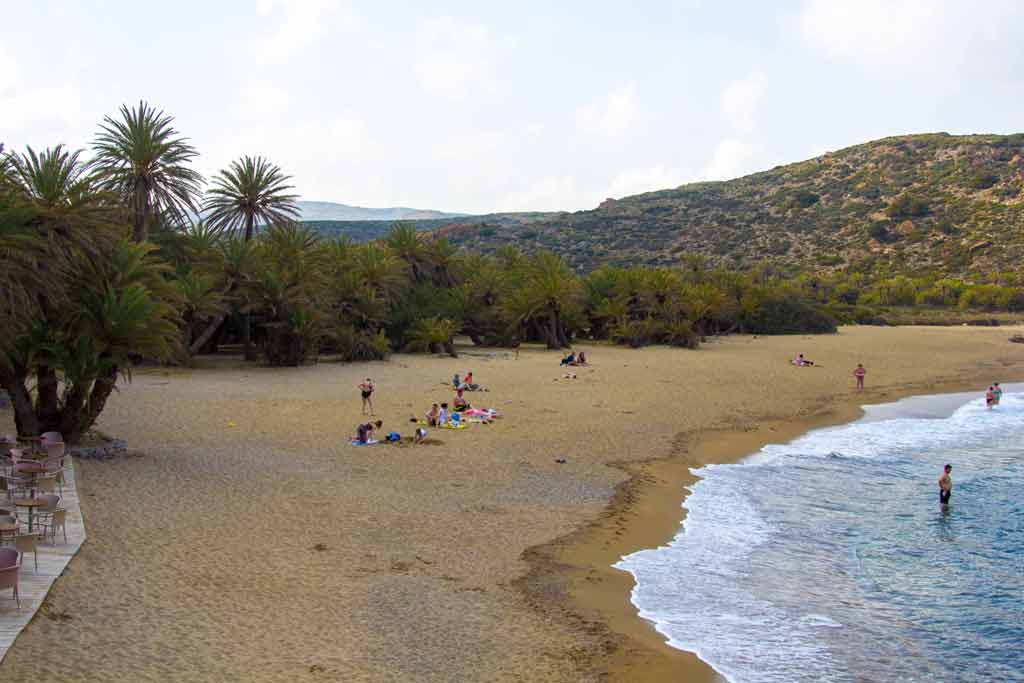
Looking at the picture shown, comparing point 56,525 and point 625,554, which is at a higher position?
point 56,525

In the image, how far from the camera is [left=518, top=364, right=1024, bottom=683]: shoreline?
29.3 ft

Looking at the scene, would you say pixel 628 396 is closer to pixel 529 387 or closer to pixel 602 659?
pixel 529 387

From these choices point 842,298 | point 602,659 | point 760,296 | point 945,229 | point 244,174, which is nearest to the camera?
point 602,659

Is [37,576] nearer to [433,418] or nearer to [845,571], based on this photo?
[845,571]

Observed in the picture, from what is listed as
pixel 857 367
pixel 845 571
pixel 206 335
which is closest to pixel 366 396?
pixel 845 571

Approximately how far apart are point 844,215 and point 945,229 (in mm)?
12650

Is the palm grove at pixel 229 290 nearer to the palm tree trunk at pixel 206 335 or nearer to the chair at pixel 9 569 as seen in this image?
the palm tree trunk at pixel 206 335

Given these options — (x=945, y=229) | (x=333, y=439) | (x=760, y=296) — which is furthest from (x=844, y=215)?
(x=333, y=439)

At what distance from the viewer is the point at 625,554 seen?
1248 cm

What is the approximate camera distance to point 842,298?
75625 millimetres

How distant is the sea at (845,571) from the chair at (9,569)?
258 inches

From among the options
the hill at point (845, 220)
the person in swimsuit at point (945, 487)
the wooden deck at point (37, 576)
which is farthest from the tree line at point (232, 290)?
the hill at point (845, 220)

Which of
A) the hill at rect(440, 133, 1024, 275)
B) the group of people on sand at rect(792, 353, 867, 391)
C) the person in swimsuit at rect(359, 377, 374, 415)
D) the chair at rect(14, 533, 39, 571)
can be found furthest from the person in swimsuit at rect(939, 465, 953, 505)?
the hill at rect(440, 133, 1024, 275)

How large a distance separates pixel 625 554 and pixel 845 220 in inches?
3680
